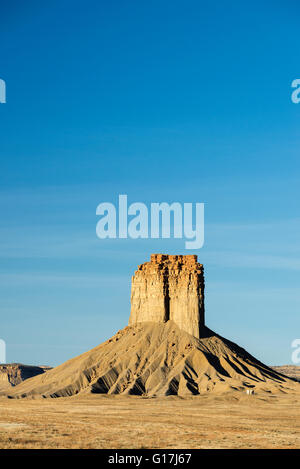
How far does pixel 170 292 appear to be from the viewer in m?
159

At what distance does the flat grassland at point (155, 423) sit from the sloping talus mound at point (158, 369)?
6890 millimetres

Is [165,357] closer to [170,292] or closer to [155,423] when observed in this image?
[170,292]

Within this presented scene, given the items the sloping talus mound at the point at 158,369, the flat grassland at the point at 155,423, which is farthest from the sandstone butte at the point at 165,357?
the flat grassland at the point at 155,423

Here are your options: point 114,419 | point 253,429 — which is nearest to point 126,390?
point 114,419

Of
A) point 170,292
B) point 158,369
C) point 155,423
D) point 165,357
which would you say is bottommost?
point 155,423

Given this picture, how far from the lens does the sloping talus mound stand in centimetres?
13425

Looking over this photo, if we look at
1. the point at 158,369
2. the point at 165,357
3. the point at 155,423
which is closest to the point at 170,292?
the point at 165,357

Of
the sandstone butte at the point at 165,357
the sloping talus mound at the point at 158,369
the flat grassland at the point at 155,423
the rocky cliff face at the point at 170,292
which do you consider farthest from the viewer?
the rocky cliff face at the point at 170,292

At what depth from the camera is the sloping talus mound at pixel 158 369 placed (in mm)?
134250

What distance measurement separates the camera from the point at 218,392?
422 ft

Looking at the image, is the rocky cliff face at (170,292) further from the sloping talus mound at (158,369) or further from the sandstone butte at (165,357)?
the sloping talus mound at (158,369)

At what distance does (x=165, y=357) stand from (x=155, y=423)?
61682mm

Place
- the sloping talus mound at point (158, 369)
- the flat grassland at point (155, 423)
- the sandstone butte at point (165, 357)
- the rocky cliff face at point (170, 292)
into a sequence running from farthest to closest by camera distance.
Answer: the rocky cliff face at point (170, 292), the sandstone butte at point (165, 357), the sloping talus mound at point (158, 369), the flat grassland at point (155, 423)
